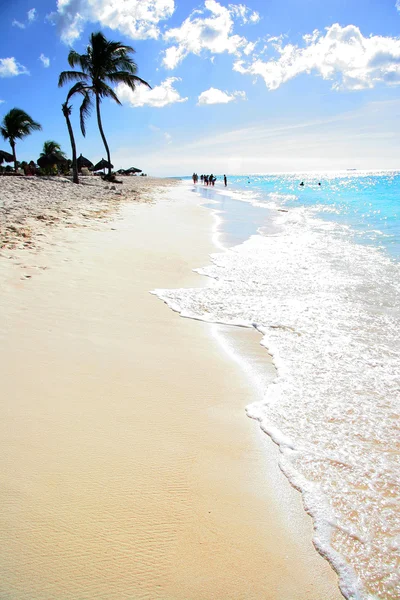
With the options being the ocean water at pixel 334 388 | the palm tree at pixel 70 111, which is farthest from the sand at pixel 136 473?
the palm tree at pixel 70 111

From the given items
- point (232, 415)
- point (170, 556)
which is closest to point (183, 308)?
point (232, 415)

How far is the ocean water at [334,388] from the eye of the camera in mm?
1718

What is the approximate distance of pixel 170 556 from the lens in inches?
61.1

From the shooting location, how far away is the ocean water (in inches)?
67.6

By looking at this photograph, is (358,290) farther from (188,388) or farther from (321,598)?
(321,598)

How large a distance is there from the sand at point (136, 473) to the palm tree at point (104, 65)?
84.0ft

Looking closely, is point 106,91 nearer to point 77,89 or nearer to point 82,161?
point 77,89

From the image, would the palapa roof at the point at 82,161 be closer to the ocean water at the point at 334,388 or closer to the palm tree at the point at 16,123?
the palm tree at the point at 16,123

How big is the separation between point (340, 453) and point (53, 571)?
170 centimetres

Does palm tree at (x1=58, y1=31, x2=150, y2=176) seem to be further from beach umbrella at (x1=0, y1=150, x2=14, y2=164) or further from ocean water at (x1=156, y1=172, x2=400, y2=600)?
ocean water at (x1=156, y1=172, x2=400, y2=600)

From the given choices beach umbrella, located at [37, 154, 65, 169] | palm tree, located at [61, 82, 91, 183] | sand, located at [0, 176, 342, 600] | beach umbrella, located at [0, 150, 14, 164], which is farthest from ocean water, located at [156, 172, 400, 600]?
beach umbrella, located at [0, 150, 14, 164]

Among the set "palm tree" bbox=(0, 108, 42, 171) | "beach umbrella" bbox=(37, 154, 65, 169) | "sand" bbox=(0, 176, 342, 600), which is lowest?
"sand" bbox=(0, 176, 342, 600)

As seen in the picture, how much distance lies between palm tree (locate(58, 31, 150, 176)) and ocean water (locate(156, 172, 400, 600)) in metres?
23.1

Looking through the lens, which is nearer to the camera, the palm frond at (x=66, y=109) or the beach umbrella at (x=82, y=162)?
the palm frond at (x=66, y=109)
